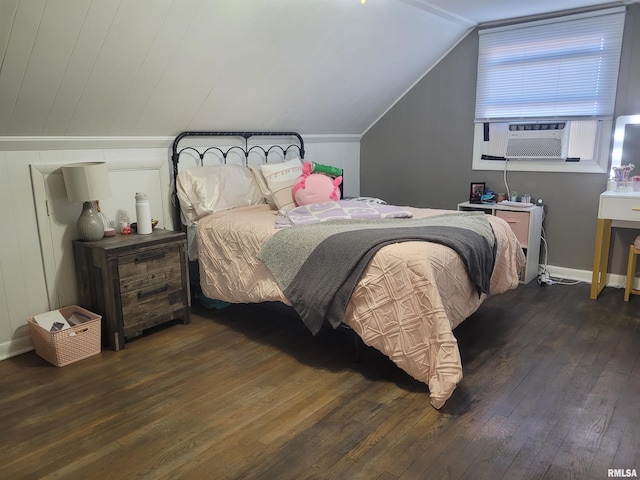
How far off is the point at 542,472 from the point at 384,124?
3.84 meters

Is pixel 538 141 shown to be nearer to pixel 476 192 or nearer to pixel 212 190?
pixel 476 192

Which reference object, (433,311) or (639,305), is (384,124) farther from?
(433,311)

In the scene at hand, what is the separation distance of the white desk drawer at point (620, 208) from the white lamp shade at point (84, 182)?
11.0 ft

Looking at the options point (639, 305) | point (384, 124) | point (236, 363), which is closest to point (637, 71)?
point (639, 305)

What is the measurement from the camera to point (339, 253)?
261cm

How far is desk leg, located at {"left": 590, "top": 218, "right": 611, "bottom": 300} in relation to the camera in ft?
11.8

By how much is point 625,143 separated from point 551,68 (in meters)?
0.84

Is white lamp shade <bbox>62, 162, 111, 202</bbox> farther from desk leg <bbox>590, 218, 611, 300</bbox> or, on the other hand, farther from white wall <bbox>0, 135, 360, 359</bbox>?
desk leg <bbox>590, 218, 611, 300</bbox>

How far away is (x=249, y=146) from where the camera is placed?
4.16m

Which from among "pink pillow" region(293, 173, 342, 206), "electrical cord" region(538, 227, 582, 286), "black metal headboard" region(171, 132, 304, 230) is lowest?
"electrical cord" region(538, 227, 582, 286)

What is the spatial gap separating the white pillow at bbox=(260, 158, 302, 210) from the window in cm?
179

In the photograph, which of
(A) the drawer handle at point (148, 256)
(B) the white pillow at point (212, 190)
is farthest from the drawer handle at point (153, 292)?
(B) the white pillow at point (212, 190)

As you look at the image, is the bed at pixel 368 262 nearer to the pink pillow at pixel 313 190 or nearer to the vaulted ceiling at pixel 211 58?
the pink pillow at pixel 313 190

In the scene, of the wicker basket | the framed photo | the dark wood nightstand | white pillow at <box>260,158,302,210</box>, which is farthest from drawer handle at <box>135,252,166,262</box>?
the framed photo
